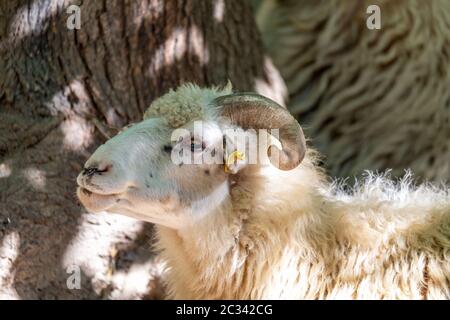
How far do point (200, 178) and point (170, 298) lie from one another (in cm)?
75

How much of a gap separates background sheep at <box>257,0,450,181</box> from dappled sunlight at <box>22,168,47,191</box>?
7.10ft

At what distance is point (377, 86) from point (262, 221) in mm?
2740

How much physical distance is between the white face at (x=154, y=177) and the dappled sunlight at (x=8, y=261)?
39.5 inches

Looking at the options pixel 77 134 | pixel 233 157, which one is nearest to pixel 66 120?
pixel 77 134

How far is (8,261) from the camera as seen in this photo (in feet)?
16.8

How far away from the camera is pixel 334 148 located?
7.00m

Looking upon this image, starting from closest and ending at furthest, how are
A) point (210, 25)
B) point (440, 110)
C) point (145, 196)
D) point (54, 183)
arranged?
point (145, 196) → point (54, 183) → point (210, 25) → point (440, 110)

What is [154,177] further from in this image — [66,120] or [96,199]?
[66,120]

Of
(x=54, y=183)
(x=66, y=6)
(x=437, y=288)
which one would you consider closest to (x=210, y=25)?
(x=66, y=6)

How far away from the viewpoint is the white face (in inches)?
164

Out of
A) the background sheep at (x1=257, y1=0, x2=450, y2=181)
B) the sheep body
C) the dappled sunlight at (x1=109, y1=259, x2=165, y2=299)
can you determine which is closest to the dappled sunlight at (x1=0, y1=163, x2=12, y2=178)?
the dappled sunlight at (x1=109, y1=259, x2=165, y2=299)

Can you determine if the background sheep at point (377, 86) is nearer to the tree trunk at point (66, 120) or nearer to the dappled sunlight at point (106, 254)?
the tree trunk at point (66, 120)

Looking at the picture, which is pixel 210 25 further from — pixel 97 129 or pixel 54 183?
pixel 54 183

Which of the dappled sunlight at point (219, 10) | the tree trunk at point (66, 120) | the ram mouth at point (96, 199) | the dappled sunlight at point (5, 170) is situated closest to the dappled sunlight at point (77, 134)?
the tree trunk at point (66, 120)
